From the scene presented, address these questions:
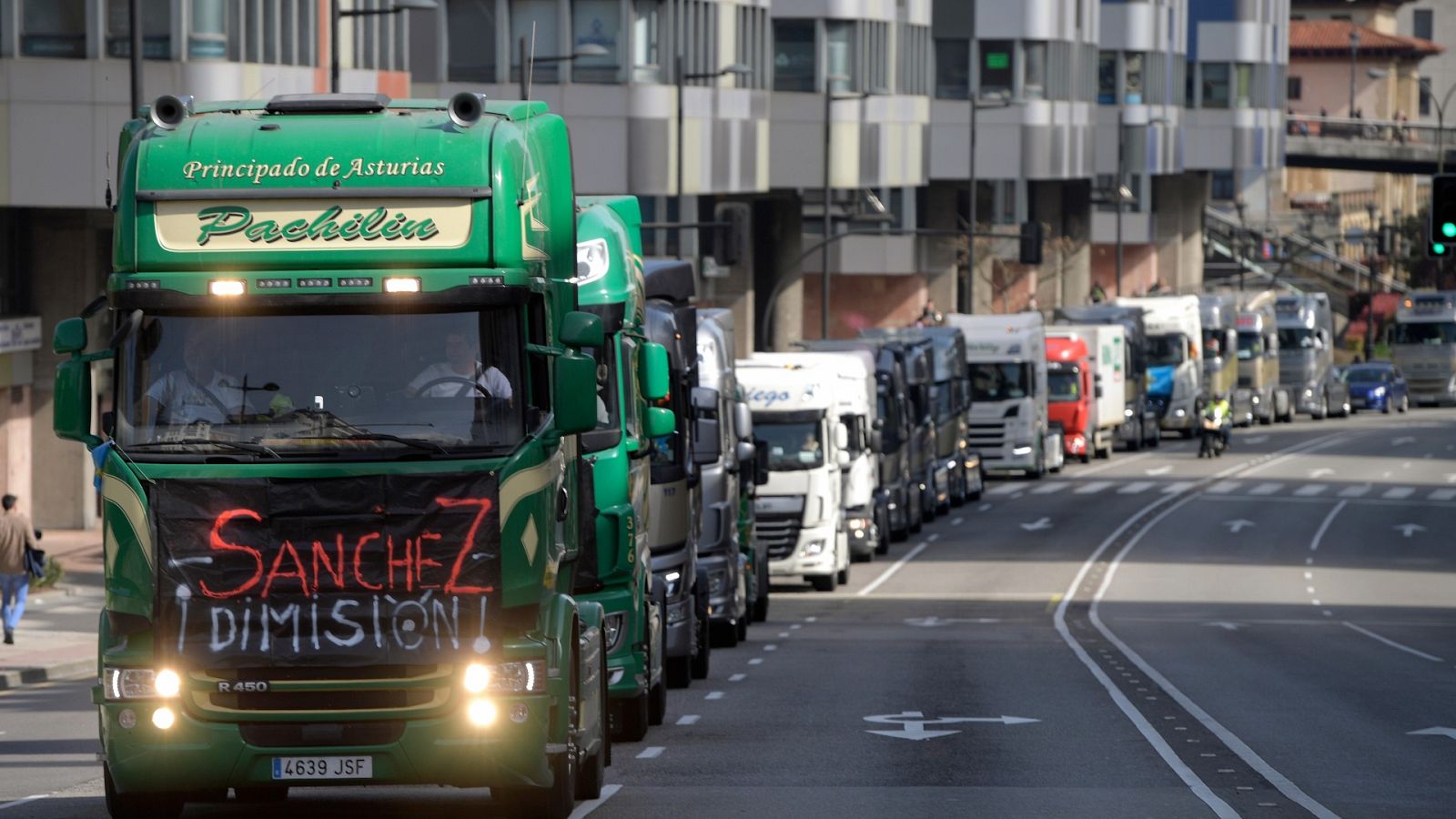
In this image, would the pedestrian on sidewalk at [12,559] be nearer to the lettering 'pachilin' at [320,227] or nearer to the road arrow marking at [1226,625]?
the road arrow marking at [1226,625]

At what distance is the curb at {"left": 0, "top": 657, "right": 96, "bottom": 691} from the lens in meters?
26.0

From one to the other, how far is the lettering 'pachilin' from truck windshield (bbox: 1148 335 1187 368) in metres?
67.1

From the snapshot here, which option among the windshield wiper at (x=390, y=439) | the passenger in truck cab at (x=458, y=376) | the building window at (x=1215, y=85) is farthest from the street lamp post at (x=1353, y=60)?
the windshield wiper at (x=390, y=439)

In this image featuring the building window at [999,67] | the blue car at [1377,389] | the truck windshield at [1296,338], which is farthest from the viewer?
the blue car at [1377,389]

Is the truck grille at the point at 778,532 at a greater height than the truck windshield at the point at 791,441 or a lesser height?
lesser

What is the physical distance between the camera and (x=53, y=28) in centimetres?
4103

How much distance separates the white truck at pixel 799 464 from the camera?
127ft

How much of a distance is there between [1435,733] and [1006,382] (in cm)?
4160

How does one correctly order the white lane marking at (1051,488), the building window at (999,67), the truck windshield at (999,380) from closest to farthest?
the truck windshield at (999,380)
the white lane marking at (1051,488)
the building window at (999,67)

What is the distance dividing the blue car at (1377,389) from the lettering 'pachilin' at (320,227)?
292 feet

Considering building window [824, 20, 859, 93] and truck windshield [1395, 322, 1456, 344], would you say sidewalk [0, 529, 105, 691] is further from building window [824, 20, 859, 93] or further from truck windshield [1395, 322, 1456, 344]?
truck windshield [1395, 322, 1456, 344]

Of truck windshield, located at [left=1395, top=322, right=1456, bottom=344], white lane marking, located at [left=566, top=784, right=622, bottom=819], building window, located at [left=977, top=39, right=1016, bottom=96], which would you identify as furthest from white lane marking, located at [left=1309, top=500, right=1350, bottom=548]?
truck windshield, located at [left=1395, top=322, right=1456, bottom=344]

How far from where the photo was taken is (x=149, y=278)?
1272cm

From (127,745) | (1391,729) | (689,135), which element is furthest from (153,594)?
(689,135)
